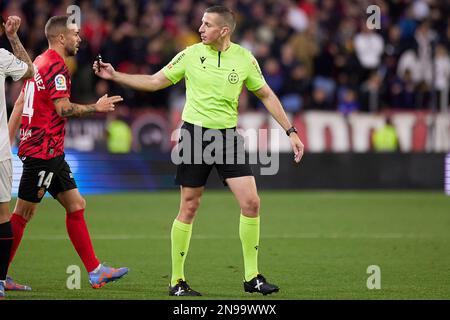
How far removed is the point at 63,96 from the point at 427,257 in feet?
16.2

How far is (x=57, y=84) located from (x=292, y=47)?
48.6 feet

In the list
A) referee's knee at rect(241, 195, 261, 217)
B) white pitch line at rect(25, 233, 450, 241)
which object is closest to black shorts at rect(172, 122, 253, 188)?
referee's knee at rect(241, 195, 261, 217)

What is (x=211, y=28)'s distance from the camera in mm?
8852

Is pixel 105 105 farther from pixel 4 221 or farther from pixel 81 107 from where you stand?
pixel 4 221

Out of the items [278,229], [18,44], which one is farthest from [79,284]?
[278,229]

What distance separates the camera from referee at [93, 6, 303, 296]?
28.9ft

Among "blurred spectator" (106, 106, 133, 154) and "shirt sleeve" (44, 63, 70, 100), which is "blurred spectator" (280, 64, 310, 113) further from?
"shirt sleeve" (44, 63, 70, 100)

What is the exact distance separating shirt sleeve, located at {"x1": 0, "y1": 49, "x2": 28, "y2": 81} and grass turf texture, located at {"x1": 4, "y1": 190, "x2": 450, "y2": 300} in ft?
6.40

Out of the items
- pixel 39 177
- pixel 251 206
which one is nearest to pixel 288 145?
pixel 251 206

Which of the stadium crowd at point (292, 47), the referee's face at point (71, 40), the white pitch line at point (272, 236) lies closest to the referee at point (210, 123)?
the referee's face at point (71, 40)

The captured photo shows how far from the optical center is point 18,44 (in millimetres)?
8492

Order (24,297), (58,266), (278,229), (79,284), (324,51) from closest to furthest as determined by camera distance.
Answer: (24,297) → (79,284) → (58,266) → (278,229) → (324,51)

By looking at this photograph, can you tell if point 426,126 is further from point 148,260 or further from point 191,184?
point 191,184

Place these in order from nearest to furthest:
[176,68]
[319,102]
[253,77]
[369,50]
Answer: [176,68] → [253,77] → [319,102] → [369,50]
